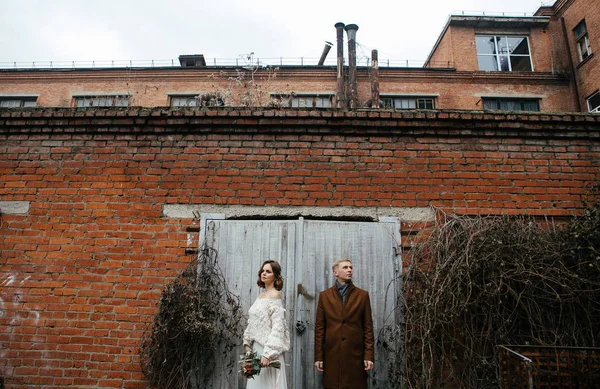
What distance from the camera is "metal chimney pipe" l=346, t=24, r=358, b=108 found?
17781mm

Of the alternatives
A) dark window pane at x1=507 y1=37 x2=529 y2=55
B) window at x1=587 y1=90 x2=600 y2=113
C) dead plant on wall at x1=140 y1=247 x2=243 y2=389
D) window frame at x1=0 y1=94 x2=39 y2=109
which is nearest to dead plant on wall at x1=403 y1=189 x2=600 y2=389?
dead plant on wall at x1=140 y1=247 x2=243 y2=389

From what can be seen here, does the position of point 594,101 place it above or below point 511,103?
below

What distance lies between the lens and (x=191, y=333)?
4.10m

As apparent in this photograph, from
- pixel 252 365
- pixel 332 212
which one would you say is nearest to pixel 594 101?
pixel 332 212

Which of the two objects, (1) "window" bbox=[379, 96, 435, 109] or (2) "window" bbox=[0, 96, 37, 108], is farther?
(2) "window" bbox=[0, 96, 37, 108]

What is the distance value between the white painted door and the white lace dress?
0.49m

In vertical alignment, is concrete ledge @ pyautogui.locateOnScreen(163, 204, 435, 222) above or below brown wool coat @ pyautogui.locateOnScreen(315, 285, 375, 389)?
above

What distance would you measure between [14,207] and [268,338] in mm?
3475

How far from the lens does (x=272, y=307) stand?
3902 millimetres

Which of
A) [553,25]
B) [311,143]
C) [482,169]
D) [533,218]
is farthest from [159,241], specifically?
[553,25]

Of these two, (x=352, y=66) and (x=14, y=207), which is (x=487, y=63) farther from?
(x=14, y=207)

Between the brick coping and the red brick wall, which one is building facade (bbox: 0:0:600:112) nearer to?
the red brick wall

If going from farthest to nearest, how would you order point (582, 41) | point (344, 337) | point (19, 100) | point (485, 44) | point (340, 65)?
1. point (485, 44)
2. point (19, 100)
3. point (582, 41)
4. point (340, 65)
5. point (344, 337)

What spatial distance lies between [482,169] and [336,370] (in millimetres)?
2845
